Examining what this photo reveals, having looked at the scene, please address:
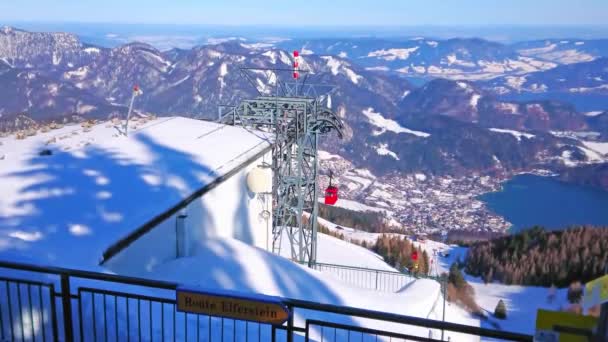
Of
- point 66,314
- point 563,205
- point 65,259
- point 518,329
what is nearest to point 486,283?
point 518,329

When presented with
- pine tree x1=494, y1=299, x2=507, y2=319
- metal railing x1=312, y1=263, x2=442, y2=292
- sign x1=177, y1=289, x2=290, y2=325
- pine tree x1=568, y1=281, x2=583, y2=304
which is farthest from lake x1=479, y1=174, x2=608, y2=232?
sign x1=177, y1=289, x2=290, y2=325

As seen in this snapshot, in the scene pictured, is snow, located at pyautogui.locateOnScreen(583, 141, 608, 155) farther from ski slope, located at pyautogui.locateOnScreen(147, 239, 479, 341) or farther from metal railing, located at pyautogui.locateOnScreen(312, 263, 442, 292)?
ski slope, located at pyautogui.locateOnScreen(147, 239, 479, 341)

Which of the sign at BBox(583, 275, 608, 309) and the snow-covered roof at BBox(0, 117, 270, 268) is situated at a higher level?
the sign at BBox(583, 275, 608, 309)

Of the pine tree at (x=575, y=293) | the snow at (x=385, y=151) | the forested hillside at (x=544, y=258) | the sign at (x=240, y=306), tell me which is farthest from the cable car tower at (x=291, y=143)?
the snow at (x=385, y=151)

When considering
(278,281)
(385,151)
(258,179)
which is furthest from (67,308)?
(385,151)

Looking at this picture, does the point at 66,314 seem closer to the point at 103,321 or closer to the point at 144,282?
the point at 103,321

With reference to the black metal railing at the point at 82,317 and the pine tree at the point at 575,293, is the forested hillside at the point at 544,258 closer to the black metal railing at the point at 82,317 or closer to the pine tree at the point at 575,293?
the pine tree at the point at 575,293

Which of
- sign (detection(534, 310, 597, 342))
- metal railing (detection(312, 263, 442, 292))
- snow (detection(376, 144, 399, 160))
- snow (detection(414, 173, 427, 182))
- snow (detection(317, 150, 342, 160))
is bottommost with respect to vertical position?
snow (detection(414, 173, 427, 182))

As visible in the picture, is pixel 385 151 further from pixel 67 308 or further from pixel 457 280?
pixel 67 308
